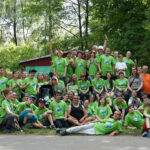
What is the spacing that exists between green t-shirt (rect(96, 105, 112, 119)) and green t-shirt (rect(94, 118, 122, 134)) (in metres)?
1.12

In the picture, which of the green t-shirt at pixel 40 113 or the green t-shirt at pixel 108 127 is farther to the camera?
the green t-shirt at pixel 40 113

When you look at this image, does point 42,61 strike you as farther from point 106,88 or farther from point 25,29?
point 25,29

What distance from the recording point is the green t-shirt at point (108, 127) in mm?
9001

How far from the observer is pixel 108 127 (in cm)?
905

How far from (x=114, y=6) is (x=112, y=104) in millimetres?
12726

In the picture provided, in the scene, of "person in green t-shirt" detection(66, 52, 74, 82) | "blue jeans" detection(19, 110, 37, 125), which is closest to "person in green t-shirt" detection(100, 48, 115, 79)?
"person in green t-shirt" detection(66, 52, 74, 82)

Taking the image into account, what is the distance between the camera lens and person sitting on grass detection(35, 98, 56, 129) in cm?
1009

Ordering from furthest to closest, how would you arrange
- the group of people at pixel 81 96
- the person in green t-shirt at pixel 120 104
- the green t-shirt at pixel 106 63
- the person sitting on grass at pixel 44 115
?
the green t-shirt at pixel 106 63, the person in green t-shirt at pixel 120 104, the person sitting on grass at pixel 44 115, the group of people at pixel 81 96

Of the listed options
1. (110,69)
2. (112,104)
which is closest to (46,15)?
(110,69)

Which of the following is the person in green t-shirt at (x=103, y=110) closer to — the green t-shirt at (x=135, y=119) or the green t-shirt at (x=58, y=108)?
the green t-shirt at (x=135, y=119)

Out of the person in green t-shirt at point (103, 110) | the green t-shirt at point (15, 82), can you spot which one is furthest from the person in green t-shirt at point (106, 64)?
the green t-shirt at point (15, 82)

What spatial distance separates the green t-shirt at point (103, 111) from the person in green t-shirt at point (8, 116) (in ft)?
9.93

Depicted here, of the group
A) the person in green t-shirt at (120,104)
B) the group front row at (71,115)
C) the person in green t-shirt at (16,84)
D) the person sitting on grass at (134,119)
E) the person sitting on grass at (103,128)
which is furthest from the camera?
the person in green t-shirt at (16,84)

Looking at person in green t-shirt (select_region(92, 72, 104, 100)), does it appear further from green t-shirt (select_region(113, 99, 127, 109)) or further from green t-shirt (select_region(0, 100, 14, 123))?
green t-shirt (select_region(0, 100, 14, 123))
